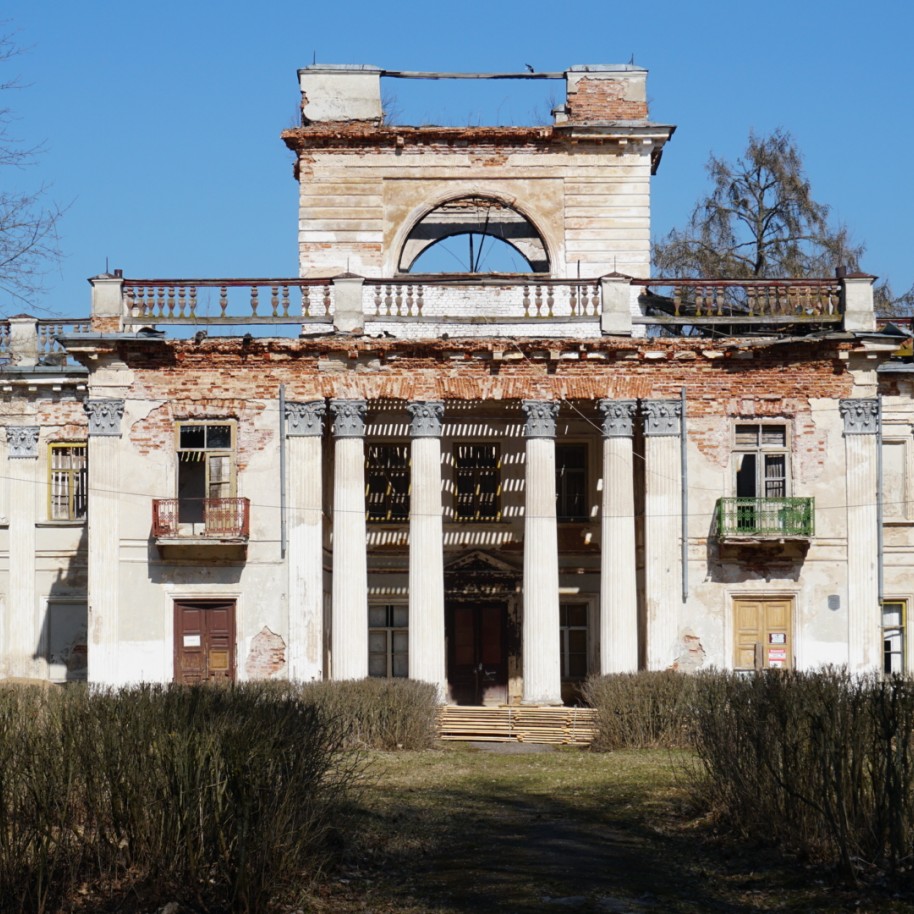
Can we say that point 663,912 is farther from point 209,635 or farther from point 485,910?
point 209,635

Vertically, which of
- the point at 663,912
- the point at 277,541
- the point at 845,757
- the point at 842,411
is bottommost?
the point at 663,912

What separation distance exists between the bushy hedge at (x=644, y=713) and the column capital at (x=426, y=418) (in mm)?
7899

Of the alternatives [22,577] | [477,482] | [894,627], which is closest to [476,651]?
[477,482]

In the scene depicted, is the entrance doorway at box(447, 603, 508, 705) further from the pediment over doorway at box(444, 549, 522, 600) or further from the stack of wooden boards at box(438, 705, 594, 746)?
the stack of wooden boards at box(438, 705, 594, 746)

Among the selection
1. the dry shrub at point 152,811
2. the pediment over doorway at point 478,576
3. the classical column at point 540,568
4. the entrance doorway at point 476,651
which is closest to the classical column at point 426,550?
the classical column at point 540,568

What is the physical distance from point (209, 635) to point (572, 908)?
21381 mm

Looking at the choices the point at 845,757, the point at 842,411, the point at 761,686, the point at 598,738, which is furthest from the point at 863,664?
the point at 845,757

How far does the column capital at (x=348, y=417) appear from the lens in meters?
33.9

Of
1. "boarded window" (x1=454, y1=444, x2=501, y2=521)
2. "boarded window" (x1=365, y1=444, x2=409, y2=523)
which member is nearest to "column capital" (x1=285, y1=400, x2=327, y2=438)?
"boarded window" (x1=365, y1=444, x2=409, y2=523)

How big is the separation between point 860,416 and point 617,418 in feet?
15.9

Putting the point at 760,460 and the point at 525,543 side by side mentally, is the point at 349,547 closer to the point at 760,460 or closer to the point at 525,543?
the point at 525,543

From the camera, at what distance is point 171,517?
33219 mm

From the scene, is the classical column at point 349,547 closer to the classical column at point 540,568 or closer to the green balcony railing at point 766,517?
the classical column at point 540,568

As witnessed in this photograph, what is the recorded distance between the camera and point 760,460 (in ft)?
111
